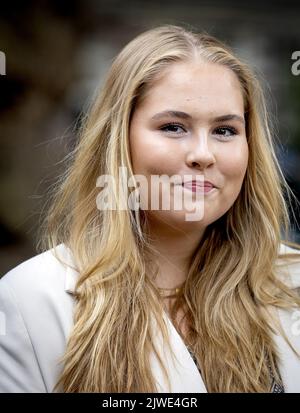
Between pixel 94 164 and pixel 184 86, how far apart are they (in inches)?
13.0

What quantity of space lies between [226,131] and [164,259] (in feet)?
1.26

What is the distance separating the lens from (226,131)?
5.56 feet

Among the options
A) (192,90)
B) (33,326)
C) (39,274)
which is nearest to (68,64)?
(192,90)

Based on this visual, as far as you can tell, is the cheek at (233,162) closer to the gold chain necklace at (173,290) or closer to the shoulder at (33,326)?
the gold chain necklace at (173,290)

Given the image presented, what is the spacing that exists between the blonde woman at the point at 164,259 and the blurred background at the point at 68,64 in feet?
2.84

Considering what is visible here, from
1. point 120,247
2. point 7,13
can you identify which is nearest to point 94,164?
point 120,247

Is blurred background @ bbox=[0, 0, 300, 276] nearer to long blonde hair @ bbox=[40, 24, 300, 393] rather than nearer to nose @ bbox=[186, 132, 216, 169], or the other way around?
long blonde hair @ bbox=[40, 24, 300, 393]

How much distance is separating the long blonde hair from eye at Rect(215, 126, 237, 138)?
0.46 ft

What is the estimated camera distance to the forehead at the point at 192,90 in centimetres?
163
